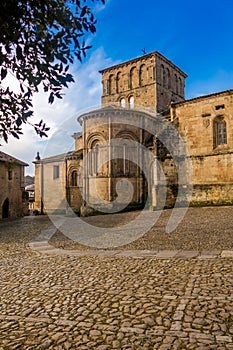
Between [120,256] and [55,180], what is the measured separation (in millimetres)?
25119

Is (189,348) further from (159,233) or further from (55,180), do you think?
(55,180)

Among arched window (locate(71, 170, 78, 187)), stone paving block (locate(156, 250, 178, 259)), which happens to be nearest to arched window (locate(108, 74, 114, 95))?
arched window (locate(71, 170, 78, 187))

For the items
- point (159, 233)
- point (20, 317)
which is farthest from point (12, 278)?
point (159, 233)

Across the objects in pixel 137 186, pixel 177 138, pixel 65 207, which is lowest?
pixel 65 207

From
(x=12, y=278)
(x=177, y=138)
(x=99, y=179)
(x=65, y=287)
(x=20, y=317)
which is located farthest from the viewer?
(x=99, y=179)

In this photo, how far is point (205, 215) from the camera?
1471 cm

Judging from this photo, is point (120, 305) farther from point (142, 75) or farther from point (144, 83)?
point (142, 75)

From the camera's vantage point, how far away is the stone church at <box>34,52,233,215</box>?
1927 centimetres

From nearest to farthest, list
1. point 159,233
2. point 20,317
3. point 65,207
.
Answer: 1. point 20,317
2. point 159,233
3. point 65,207

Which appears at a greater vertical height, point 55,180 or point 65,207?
point 55,180

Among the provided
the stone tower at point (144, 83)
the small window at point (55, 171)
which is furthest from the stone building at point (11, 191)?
the stone tower at point (144, 83)

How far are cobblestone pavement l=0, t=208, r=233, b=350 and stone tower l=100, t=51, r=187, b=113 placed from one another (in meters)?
28.2

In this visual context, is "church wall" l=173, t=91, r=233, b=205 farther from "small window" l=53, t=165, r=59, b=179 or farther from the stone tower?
"small window" l=53, t=165, r=59, b=179

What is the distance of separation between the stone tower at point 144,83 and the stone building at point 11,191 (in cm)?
1445
